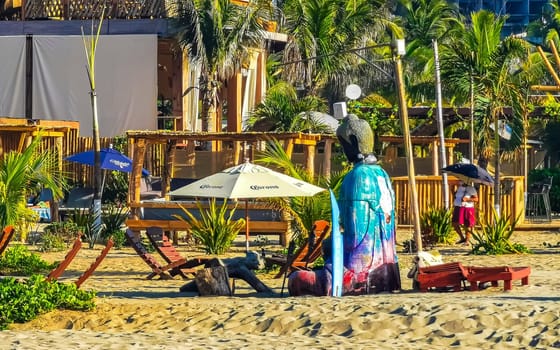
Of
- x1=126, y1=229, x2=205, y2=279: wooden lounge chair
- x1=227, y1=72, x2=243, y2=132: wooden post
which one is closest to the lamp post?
x1=126, y1=229, x2=205, y2=279: wooden lounge chair

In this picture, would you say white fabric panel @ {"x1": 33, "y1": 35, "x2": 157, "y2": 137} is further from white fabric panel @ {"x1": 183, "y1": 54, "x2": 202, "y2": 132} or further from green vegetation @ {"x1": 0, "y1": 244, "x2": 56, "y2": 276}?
→ green vegetation @ {"x1": 0, "y1": 244, "x2": 56, "y2": 276}

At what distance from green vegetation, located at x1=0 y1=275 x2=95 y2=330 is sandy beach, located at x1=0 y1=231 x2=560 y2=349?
0.12 m

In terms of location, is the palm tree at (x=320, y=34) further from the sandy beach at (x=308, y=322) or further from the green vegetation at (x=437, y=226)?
the sandy beach at (x=308, y=322)

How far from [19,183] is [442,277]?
8216mm

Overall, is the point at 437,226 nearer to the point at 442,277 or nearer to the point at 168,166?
the point at 168,166

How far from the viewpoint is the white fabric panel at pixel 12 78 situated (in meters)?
36.3

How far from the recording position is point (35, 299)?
14.1 meters

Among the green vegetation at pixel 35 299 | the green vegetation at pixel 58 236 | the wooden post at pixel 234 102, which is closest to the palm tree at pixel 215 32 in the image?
the wooden post at pixel 234 102

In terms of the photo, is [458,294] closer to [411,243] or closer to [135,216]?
[411,243]

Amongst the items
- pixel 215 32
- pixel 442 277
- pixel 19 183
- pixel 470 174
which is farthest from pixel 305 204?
pixel 215 32

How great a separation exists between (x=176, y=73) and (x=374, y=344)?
25015mm

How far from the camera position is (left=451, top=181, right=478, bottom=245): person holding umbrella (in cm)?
2269

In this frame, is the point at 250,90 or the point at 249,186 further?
the point at 250,90

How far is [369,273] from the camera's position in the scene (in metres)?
14.8
